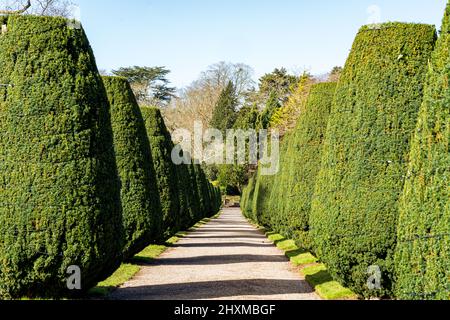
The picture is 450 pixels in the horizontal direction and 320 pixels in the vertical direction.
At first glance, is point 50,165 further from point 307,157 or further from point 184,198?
point 184,198

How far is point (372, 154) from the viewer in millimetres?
9562

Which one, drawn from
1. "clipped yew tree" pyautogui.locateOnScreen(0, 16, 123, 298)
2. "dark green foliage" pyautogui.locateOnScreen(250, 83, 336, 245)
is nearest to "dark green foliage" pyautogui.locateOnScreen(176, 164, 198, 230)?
"dark green foliage" pyautogui.locateOnScreen(250, 83, 336, 245)

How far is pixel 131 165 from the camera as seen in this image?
15.4 metres

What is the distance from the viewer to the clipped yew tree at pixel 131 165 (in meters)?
15.2

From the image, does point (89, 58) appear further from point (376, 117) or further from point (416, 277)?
point (416, 277)

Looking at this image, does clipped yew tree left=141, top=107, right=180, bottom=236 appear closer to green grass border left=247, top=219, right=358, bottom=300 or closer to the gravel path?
the gravel path

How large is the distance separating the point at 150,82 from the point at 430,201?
229 feet

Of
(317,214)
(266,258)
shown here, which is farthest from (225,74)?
(317,214)

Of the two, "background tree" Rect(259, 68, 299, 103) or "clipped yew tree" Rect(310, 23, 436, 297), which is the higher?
"background tree" Rect(259, 68, 299, 103)

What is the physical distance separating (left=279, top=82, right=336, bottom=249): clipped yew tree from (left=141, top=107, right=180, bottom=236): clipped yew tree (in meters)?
4.32

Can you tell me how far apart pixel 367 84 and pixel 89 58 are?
4528mm

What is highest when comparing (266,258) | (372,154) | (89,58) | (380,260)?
(89,58)

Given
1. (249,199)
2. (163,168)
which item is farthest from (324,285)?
(249,199)

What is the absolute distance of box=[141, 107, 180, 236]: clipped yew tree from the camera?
20.0m
